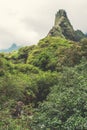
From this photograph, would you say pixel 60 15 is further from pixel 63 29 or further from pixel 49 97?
pixel 49 97

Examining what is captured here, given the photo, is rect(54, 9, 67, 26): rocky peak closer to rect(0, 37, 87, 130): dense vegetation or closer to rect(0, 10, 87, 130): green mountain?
rect(0, 10, 87, 130): green mountain

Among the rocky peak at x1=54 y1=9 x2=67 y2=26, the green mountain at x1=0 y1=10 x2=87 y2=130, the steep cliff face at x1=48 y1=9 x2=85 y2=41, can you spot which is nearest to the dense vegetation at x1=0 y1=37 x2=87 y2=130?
the green mountain at x1=0 y1=10 x2=87 y2=130

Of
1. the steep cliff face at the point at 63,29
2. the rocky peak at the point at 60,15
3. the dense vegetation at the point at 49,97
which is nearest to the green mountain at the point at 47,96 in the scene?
the dense vegetation at the point at 49,97

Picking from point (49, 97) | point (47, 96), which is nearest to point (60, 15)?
point (47, 96)

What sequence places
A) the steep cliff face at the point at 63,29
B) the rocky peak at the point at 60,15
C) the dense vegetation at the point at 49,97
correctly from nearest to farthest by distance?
the dense vegetation at the point at 49,97, the steep cliff face at the point at 63,29, the rocky peak at the point at 60,15

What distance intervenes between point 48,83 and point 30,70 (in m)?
10.3

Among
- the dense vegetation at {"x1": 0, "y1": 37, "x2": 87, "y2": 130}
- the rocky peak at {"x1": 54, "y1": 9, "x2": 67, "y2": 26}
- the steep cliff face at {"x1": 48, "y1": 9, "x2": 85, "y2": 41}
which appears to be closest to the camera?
the dense vegetation at {"x1": 0, "y1": 37, "x2": 87, "y2": 130}

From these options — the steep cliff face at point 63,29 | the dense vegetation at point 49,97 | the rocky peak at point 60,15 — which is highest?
the rocky peak at point 60,15

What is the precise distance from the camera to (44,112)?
90.1 feet

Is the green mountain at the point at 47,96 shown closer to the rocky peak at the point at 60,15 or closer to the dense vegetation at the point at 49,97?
the dense vegetation at the point at 49,97

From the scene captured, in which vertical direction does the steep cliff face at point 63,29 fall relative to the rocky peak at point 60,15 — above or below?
below

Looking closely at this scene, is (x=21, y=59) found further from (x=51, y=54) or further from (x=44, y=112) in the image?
(x=44, y=112)

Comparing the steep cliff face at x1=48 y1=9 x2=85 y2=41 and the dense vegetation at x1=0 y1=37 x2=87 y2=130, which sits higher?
the steep cliff face at x1=48 y1=9 x2=85 y2=41

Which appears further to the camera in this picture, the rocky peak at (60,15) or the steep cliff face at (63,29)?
the rocky peak at (60,15)
